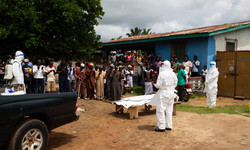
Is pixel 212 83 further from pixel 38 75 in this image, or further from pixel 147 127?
pixel 38 75

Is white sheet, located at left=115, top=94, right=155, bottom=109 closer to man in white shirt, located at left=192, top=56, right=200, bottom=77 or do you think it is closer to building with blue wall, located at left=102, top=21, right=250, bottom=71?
man in white shirt, located at left=192, top=56, right=200, bottom=77

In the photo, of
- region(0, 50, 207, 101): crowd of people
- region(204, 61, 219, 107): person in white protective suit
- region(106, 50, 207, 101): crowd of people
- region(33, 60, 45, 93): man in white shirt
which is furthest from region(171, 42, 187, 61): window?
region(33, 60, 45, 93): man in white shirt

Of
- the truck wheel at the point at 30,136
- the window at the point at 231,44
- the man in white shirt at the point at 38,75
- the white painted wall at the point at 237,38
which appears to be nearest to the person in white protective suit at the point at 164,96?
the truck wheel at the point at 30,136

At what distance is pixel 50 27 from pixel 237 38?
11575mm

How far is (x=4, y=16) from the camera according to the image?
1116cm

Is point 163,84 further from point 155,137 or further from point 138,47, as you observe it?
point 138,47

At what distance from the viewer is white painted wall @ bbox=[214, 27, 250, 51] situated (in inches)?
545

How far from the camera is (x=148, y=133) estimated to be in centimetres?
602

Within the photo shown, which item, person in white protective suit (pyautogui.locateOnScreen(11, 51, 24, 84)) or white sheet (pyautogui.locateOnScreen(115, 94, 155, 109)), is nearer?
person in white protective suit (pyautogui.locateOnScreen(11, 51, 24, 84))

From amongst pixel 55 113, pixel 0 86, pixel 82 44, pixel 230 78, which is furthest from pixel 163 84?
pixel 82 44

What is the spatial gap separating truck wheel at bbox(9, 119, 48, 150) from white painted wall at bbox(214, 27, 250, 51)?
12.1 meters

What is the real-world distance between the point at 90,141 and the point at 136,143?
41.6 inches

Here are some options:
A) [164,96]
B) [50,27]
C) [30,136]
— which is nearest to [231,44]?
[164,96]

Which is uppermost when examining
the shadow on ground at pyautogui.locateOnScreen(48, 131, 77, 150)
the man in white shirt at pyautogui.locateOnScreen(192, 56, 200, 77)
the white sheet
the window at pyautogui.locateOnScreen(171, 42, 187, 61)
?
the window at pyautogui.locateOnScreen(171, 42, 187, 61)
